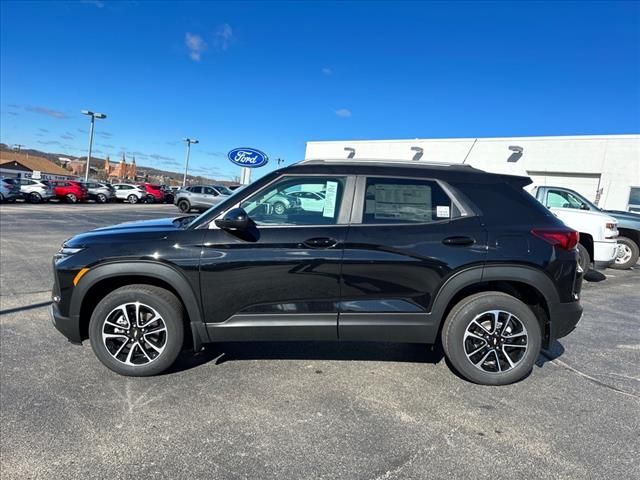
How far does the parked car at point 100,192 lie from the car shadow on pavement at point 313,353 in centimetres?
3394

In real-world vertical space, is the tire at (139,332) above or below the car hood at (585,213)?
below

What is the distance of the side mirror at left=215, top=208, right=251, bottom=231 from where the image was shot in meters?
3.21

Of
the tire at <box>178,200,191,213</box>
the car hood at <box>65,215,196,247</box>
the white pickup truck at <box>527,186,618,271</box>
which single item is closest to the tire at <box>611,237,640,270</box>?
the white pickup truck at <box>527,186,618,271</box>

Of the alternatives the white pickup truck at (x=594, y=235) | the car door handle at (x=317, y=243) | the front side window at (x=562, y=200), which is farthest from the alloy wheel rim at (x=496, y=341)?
the front side window at (x=562, y=200)

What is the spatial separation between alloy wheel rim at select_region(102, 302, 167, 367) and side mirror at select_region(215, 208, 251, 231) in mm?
917

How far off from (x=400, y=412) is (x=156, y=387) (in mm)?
1924

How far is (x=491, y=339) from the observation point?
3498mm

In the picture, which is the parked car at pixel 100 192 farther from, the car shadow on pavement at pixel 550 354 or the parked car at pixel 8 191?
the car shadow on pavement at pixel 550 354

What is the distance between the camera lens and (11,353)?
3953mm

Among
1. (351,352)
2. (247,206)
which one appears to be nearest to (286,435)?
(351,352)

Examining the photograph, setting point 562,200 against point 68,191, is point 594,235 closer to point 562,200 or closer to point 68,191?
point 562,200

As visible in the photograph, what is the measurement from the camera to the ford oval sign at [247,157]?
514 inches

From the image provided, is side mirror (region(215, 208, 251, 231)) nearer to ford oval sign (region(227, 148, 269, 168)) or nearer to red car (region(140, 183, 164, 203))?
ford oval sign (region(227, 148, 269, 168))

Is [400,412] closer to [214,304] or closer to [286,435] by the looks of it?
[286,435]
